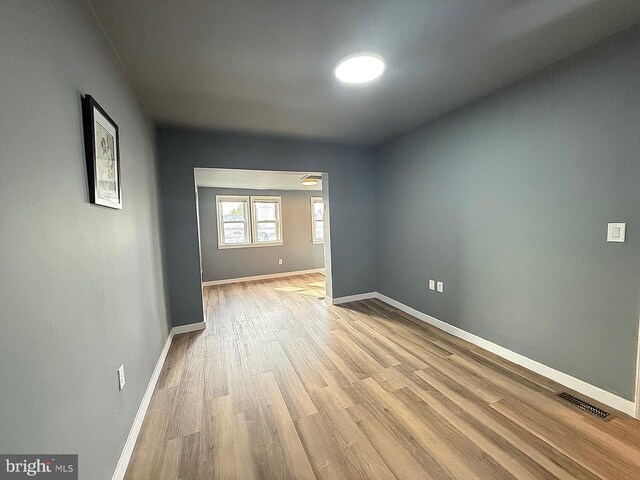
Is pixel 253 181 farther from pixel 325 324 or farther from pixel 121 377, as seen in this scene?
pixel 121 377

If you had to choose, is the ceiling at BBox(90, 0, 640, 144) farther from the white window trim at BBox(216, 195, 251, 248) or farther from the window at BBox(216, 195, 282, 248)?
the window at BBox(216, 195, 282, 248)

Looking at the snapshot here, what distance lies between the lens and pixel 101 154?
1306 mm

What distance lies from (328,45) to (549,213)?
2040mm

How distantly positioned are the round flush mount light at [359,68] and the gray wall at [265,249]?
4.47 m

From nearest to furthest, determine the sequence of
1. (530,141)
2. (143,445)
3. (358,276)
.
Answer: (143,445)
(530,141)
(358,276)

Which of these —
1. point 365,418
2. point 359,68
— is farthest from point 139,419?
point 359,68

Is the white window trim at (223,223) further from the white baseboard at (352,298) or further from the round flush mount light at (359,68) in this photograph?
the round flush mount light at (359,68)

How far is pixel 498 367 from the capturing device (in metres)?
2.19

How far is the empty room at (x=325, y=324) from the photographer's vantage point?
3.02 ft

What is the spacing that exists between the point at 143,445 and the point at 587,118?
11.6 ft

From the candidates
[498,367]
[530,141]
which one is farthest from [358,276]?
[530,141]

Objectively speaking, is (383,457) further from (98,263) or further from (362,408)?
(98,263)

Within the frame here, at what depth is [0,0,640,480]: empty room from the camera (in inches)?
36.3

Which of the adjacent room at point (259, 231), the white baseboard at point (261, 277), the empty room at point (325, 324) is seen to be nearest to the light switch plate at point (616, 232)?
the empty room at point (325, 324)
